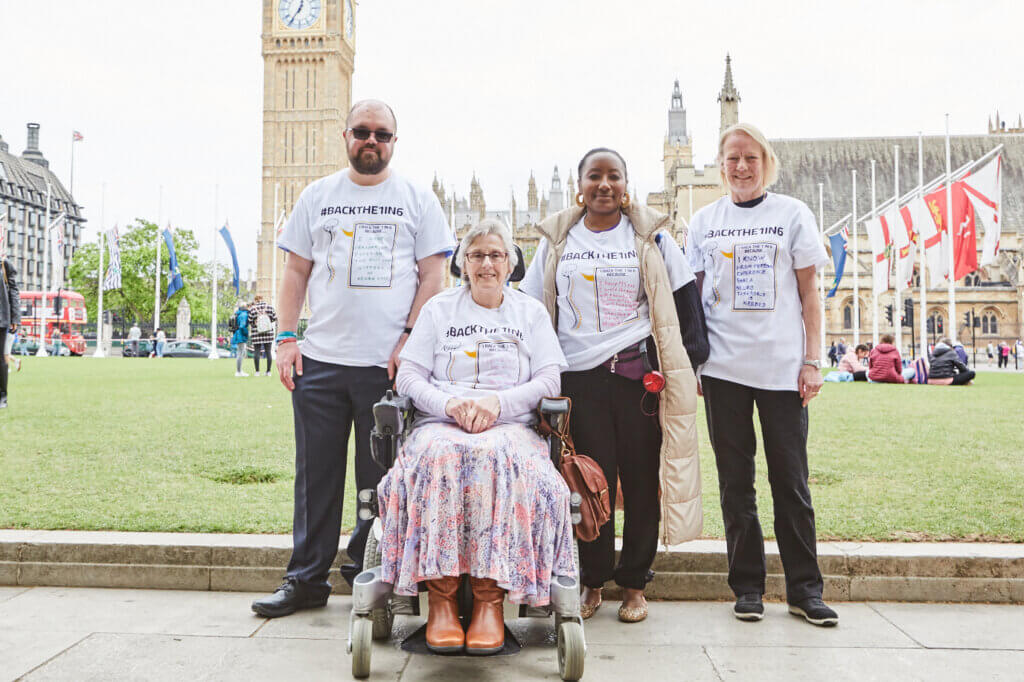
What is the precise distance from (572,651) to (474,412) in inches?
33.0

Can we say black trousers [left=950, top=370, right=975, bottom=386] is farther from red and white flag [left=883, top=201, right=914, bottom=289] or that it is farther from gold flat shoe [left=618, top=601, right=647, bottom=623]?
gold flat shoe [left=618, top=601, right=647, bottom=623]

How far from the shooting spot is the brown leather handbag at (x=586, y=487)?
2.97 meters

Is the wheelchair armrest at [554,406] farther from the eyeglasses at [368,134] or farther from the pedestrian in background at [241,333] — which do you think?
the pedestrian in background at [241,333]

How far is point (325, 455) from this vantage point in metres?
3.40

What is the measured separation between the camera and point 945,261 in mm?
23531

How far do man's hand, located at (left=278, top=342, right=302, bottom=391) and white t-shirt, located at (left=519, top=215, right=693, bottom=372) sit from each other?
1105mm

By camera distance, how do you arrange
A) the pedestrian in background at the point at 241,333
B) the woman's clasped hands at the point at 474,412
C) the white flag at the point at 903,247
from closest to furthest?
the woman's clasped hands at the point at 474,412
the pedestrian in background at the point at 241,333
the white flag at the point at 903,247

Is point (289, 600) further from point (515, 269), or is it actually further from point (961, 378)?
point (961, 378)

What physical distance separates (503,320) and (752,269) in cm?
110

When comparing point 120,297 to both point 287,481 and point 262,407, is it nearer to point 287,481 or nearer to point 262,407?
point 262,407

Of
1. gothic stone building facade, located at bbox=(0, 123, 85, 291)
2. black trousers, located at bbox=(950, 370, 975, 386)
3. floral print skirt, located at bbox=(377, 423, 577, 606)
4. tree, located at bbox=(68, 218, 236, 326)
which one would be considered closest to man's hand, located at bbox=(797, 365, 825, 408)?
floral print skirt, located at bbox=(377, 423, 577, 606)

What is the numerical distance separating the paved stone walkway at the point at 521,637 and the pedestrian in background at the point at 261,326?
12.3 m

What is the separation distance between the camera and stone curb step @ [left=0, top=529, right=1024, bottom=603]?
348 cm

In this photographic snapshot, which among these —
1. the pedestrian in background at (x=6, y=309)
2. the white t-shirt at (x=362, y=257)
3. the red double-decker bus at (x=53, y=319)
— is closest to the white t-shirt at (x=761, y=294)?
the white t-shirt at (x=362, y=257)
